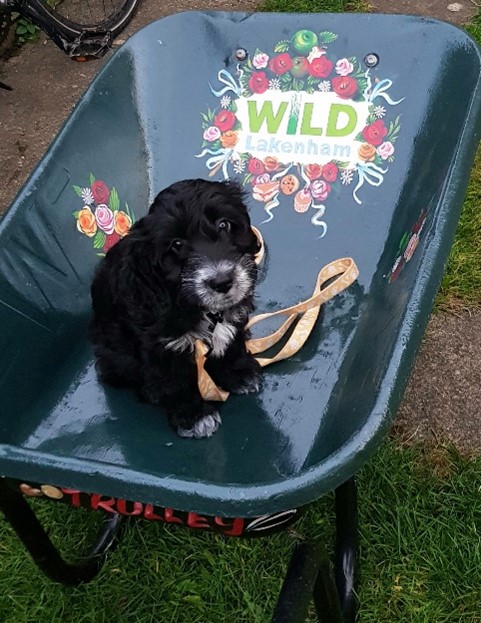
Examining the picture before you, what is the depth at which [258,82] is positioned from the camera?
2355 millimetres

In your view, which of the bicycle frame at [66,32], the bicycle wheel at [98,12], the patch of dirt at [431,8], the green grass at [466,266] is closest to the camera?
the green grass at [466,266]

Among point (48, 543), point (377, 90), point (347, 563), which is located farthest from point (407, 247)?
point (48, 543)

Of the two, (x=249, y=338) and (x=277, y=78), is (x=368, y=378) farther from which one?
(x=277, y=78)

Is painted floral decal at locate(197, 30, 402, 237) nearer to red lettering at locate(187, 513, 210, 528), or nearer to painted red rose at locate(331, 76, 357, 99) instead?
painted red rose at locate(331, 76, 357, 99)

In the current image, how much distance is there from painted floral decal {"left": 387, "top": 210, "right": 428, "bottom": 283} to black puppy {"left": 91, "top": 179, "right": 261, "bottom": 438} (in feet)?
1.26

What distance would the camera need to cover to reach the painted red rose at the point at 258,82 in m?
2.35

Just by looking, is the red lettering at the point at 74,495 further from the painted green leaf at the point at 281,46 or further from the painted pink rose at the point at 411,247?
the painted green leaf at the point at 281,46

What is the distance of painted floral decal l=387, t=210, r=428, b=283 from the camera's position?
180 cm

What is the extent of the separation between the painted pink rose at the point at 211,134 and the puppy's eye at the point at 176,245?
0.94 m

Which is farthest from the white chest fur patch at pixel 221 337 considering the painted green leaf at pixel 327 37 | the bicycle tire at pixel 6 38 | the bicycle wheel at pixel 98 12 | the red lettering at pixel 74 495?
the bicycle tire at pixel 6 38

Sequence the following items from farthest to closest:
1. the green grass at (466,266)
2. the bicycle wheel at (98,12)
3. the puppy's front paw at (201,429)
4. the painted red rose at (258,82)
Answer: the bicycle wheel at (98,12)
the green grass at (466,266)
the painted red rose at (258,82)
the puppy's front paw at (201,429)

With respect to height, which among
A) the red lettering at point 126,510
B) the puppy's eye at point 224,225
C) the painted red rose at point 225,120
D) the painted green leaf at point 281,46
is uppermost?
the puppy's eye at point 224,225

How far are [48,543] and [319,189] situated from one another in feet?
4.13

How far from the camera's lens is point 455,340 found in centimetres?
256
